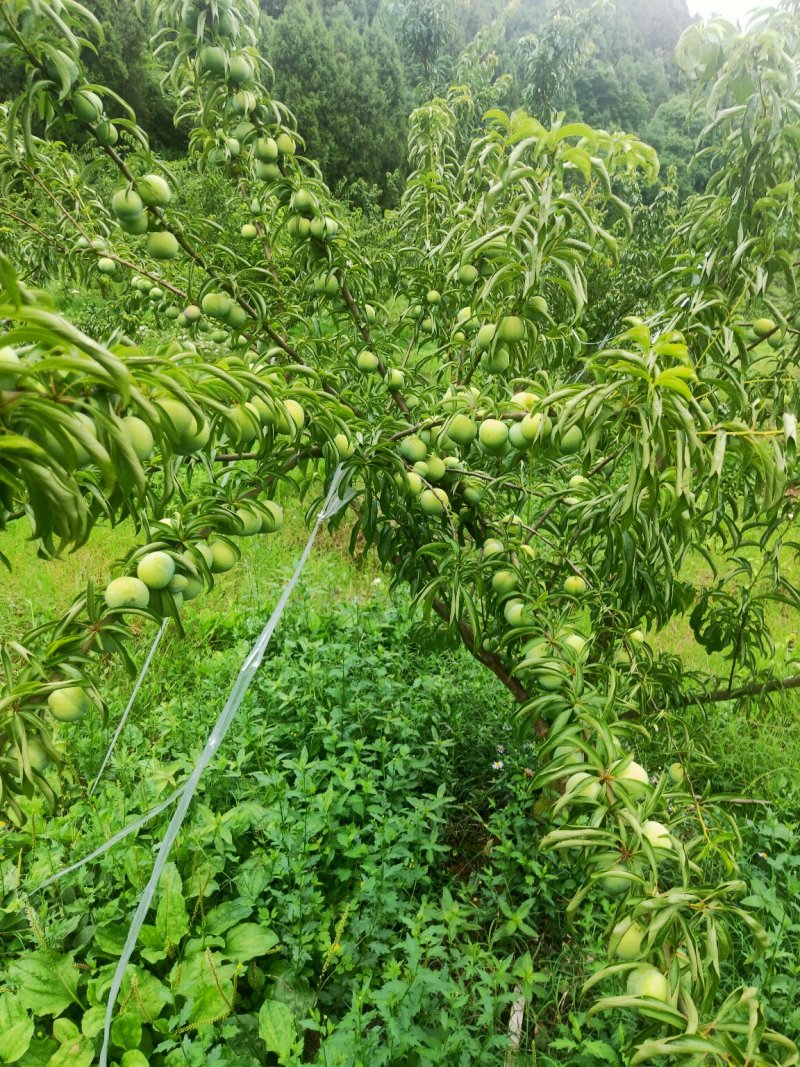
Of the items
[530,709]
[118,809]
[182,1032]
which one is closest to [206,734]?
[118,809]

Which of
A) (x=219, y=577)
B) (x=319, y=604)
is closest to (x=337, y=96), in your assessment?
(x=219, y=577)

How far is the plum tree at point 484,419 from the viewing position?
0.67 m

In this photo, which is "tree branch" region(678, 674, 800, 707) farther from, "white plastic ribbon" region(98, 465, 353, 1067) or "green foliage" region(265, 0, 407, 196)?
"green foliage" region(265, 0, 407, 196)

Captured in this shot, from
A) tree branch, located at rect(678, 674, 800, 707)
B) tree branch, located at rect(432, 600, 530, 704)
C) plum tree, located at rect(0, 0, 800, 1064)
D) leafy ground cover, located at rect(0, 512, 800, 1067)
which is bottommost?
leafy ground cover, located at rect(0, 512, 800, 1067)

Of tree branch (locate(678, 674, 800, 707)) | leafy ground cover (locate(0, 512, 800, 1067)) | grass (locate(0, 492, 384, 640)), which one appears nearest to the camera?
leafy ground cover (locate(0, 512, 800, 1067))

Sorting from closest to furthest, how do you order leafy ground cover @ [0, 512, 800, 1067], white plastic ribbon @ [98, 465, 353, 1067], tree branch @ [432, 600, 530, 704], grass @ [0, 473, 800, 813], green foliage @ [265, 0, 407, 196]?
white plastic ribbon @ [98, 465, 353, 1067]
leafy ground cover @ [0, 512, 800, 1067]
tree branch @ [432, 600, 530, 704]
grass @ [0, 473, 800, 813]
green foliage @ [265, 0, 407, 196]

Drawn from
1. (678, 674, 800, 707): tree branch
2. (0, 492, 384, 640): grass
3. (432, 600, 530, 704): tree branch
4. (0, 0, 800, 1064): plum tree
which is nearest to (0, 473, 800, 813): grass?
(0, 492, 384, 640): grass

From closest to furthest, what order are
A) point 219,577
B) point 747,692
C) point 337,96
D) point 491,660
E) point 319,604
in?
point 491,660 → point 747,692 → point 319,604 → point 219,577 → point 337,96

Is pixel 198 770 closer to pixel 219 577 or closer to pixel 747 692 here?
pixel 747 692

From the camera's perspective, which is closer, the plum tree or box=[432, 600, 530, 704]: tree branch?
the plum tree

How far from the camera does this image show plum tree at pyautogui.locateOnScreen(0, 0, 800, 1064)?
669 millimetres

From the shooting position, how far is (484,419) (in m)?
1.19

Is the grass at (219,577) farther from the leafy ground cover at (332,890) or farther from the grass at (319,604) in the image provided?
the leafy ground cover at (332,890)

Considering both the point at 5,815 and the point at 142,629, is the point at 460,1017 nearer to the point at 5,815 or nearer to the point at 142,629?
the point at 5,815
